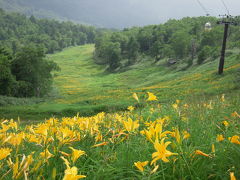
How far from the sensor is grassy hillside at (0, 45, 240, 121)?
22891 millimetres

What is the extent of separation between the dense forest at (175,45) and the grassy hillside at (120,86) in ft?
12.0

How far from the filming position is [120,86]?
173ft

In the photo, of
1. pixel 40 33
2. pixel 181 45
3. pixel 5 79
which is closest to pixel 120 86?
pixel 181 45

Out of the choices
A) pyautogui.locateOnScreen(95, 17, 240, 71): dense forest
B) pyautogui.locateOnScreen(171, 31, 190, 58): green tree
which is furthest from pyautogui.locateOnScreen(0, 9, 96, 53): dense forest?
pyautogui.locateOnScreen(171, 31, 190, 58): green tree

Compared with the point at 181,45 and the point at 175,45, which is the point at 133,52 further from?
the point at 181,45

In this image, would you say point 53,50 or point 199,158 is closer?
point 199,158

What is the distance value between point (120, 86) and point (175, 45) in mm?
22931

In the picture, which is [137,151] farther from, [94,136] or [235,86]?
[235,86]

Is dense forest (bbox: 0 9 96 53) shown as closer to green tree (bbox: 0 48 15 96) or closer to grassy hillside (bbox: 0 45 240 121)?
grassy hillside (bbox: 0 45 240 121)

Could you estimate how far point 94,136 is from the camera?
2475 millimetres

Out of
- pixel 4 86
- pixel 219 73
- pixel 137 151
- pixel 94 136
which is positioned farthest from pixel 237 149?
pixel 4 86

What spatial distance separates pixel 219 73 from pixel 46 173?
31796 millimetres

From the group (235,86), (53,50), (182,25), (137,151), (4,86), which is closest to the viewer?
(137,151)

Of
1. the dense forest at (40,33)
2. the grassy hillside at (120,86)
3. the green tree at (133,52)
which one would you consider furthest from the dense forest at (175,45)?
the dense forest at (40,33)
